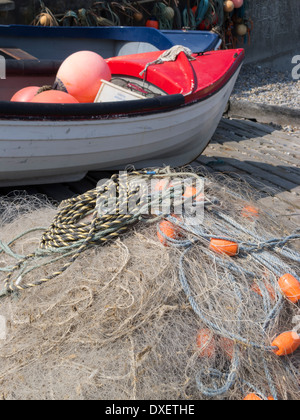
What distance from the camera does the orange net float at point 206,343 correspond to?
7.68ft

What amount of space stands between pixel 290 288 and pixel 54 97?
292 cm

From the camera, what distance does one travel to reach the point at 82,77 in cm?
493

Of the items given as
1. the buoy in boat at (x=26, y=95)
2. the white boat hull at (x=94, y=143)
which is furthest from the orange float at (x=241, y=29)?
the buoy in boat at (x=26, y=95)

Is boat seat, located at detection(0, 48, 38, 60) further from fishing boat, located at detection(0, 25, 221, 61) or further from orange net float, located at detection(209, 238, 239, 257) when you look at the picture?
orange net float, located at detection(209, 238, 239, 257)

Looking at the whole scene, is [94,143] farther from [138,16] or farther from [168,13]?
[168,13]

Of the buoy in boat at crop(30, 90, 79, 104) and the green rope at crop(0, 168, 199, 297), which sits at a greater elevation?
the buoy in boat at crop(30, 90, 79, 104)

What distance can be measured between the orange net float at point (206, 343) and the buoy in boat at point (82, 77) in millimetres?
3238

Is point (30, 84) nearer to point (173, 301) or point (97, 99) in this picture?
point (97, 99)

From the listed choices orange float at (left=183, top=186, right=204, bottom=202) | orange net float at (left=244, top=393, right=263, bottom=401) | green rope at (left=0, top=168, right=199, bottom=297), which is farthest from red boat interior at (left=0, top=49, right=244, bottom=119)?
orange net float at (left=244, top=393, right=263, bottom=401)

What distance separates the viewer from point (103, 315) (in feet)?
7.94

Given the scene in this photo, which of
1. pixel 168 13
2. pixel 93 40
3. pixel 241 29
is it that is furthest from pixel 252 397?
pixel 241 29

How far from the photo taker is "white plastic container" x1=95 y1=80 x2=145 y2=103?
476 cm

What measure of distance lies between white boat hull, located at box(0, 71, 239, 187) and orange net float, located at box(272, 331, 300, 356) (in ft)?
8.43
